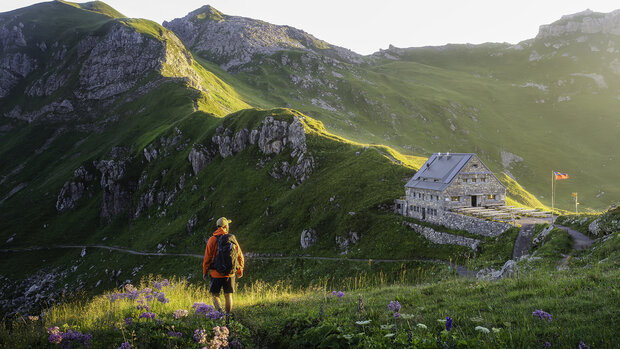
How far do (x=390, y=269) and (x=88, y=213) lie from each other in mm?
129908

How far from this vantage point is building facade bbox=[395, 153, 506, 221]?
5491cm

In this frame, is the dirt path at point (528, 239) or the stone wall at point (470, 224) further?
the stone wall at point (470, 224)

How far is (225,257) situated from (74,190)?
520 feet

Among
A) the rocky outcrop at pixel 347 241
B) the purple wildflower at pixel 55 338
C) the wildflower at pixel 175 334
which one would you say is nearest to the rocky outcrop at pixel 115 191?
the rocky outcrop at pixel 347 241

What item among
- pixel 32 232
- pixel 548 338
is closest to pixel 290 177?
pixel 548 338

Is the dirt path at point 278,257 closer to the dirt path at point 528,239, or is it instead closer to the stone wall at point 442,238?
the stone wall at point 442,238

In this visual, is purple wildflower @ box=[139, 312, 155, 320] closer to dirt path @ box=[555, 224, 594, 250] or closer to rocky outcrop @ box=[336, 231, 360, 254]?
dirt path @ box=[555, 224, 594, 250]

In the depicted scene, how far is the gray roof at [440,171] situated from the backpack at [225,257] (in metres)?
47.7

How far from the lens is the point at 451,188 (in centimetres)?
5481

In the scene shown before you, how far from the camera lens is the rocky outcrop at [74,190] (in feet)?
453

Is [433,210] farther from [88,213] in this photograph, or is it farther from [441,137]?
[441,137]

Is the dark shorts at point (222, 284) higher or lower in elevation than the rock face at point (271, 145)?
lower

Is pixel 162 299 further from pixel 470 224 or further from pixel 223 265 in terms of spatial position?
pixel 470 224

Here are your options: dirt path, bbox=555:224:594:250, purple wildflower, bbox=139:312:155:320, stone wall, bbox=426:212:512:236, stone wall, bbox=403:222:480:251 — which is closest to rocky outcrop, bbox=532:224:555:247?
dirt path, bbox=555:224:594:250
